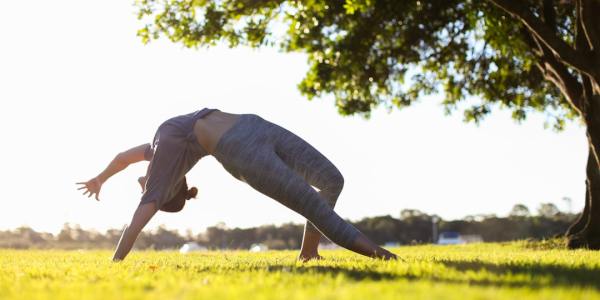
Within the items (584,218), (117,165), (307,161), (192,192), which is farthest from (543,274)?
(584,218)

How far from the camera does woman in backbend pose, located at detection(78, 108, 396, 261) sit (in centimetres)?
510

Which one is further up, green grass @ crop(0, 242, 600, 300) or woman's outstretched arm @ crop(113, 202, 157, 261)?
woman's outstretched arm @ crop(113, 202, 157, 261)

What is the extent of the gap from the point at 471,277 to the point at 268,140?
2.18m

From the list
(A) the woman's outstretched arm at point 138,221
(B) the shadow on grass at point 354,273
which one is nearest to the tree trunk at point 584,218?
(A) the woman's outstretched arm at point 138,221

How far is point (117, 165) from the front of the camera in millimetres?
6066

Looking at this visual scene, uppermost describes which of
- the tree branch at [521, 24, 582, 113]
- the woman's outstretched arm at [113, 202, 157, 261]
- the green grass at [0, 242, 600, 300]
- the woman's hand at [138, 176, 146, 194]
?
the tree branch at [521, 24, 582, 113]

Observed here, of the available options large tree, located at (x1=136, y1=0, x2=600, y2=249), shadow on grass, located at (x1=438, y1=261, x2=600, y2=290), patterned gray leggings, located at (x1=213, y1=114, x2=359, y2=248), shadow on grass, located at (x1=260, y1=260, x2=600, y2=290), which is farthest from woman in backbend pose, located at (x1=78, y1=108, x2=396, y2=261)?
large tree, located at (x1=136, y1=0, x2=600, y2=249)

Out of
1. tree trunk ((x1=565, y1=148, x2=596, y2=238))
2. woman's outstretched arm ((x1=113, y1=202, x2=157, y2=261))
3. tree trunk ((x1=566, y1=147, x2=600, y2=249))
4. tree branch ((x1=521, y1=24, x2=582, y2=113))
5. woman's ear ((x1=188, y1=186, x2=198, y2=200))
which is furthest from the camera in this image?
tree trunk ((x1=565, y1=148, x2=596, y2=238))

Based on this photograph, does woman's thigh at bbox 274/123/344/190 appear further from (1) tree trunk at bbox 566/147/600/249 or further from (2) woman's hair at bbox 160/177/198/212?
(1) tree trunk at bbox 566/147/600/249

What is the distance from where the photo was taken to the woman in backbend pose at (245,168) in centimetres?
510

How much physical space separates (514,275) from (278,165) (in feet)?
6.70

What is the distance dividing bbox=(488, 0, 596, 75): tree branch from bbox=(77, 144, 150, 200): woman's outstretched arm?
7604mm

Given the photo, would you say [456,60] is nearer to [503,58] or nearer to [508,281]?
[503,58]

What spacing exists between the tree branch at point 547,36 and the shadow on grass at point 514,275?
771 cm
